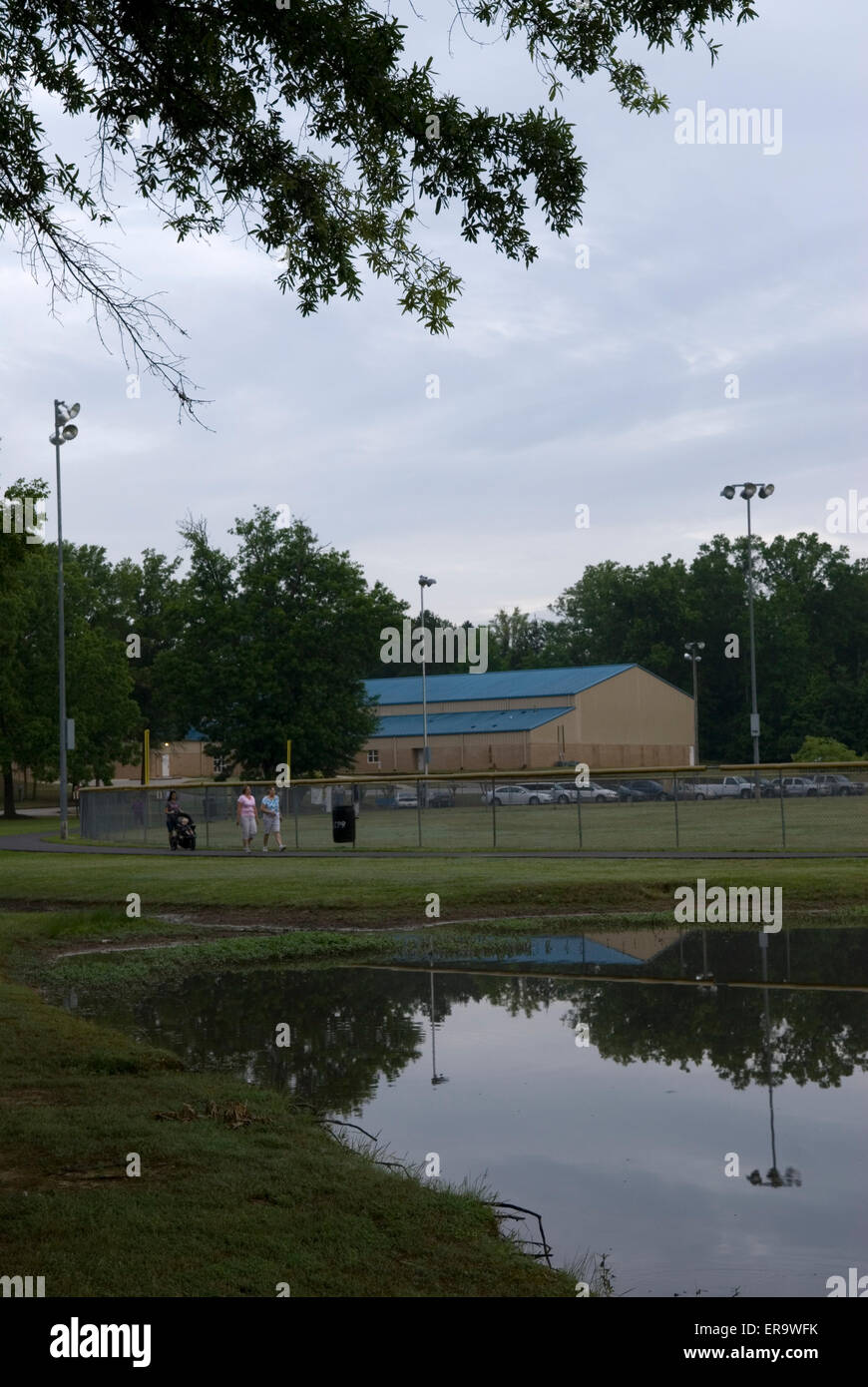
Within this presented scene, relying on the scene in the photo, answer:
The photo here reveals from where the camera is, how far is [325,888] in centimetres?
2216

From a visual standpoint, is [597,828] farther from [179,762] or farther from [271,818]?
[179,762]

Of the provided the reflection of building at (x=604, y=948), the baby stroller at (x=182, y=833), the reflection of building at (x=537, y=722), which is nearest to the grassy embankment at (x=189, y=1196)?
the reflection of building at (x=604, y=948)

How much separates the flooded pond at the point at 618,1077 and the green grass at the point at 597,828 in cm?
1593

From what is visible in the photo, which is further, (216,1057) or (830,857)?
(830,857)

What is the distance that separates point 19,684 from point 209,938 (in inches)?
2151

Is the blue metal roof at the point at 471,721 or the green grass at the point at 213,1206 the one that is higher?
the blue metal roof at the point at 471,721

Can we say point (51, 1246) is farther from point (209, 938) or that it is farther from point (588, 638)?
point (588, 638)

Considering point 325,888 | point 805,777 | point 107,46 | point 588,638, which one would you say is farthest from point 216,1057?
point 588,638
